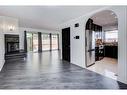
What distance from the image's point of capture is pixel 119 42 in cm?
366

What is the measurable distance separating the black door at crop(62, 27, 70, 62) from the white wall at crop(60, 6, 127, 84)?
38 cm

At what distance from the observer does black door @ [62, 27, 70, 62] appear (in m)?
7.34

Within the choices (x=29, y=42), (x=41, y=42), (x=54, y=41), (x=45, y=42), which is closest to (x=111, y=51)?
(x=41, y=42)

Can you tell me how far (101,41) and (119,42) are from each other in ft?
15.8

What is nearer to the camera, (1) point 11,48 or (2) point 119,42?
(2) point 119,42

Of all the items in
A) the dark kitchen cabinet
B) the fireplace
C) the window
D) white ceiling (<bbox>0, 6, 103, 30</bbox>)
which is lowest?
the dark kitchen cabinet

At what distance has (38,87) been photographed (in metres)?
3.28

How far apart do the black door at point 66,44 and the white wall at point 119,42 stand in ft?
1.24

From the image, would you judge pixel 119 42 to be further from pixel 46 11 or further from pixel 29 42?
pixel 29 42

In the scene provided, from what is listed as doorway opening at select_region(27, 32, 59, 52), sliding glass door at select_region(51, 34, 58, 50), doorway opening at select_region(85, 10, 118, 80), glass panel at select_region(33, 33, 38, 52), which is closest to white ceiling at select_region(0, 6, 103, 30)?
doorway opening at select_region(85, 10, 118, 80)

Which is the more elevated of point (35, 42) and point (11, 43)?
point (35, 42)

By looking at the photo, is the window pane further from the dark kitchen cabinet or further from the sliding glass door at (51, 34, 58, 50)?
the dark kitchen cabinet

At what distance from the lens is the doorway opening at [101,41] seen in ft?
19.8
